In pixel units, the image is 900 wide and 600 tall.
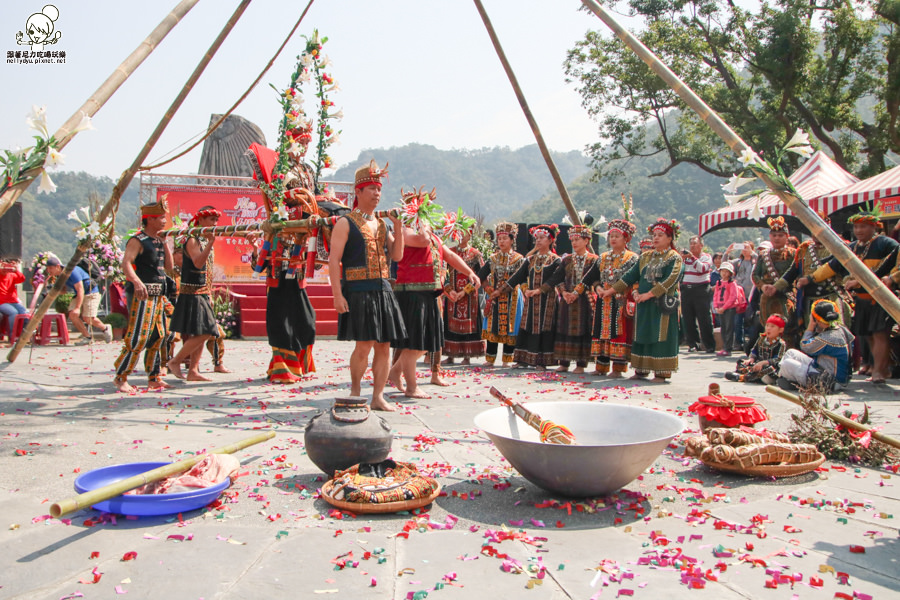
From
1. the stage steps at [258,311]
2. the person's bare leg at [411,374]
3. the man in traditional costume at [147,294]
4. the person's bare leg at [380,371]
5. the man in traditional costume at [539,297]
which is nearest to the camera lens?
the person's bare leg at [380,371]

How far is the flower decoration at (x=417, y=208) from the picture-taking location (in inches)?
242

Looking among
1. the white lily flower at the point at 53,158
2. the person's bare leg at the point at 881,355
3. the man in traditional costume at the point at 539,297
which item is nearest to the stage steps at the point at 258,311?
the man in traditional costume at the point at 539,297

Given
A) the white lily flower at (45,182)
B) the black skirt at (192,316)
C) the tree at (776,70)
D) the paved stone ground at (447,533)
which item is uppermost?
the tree at (776,70)

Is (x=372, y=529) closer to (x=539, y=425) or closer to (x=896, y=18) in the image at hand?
(x=539, y=425)

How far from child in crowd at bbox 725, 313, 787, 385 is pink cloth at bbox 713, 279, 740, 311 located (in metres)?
3.63

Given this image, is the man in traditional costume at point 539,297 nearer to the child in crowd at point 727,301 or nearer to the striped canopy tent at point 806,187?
the child in crowd at point 727,301

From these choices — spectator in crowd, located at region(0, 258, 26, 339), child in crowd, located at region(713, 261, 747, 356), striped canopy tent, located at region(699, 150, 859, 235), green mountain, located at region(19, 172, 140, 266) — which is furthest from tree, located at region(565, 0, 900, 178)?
green mountain, located at region(19, 172, 140, 266)

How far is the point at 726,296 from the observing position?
39.6ft

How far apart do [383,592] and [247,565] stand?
23.8 inches

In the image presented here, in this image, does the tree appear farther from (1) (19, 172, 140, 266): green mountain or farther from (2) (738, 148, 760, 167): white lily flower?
(1) (19, 172, 140, 266): green mountain

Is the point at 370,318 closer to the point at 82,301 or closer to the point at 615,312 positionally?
the point at 615,312

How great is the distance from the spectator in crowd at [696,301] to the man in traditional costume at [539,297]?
11.5ft

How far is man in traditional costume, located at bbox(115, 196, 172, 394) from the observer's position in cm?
682

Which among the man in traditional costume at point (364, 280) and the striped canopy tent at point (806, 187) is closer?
the man in traditional costume at point (364, 280)
